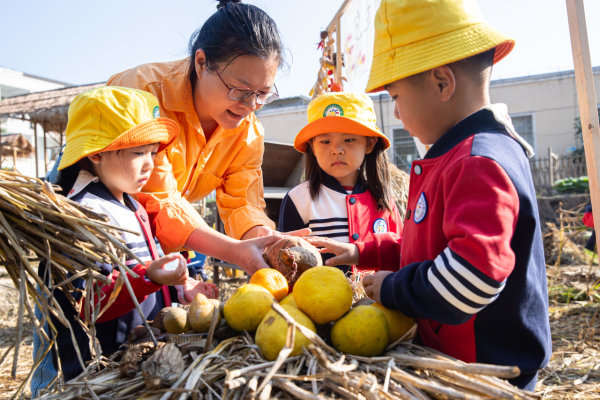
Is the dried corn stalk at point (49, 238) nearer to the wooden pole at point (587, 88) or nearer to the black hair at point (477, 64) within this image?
the black hair at point (477, 64)

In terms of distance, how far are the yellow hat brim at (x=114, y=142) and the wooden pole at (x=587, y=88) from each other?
2.00m

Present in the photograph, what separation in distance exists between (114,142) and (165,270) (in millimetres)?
640

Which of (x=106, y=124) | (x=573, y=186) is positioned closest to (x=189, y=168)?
(x=106, y=124)

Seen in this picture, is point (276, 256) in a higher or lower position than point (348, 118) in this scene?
lower

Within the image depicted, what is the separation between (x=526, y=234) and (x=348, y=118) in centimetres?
178

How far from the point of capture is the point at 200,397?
2.90ft

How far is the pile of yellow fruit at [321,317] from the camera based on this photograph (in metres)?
1.01

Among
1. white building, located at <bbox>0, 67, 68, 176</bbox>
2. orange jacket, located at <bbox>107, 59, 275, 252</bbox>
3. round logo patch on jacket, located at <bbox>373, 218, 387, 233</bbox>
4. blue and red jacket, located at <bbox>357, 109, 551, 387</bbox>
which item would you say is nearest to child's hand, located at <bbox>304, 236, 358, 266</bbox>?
blue and red jacket, located at <bbox>357, 109, 551, 387</bbox>

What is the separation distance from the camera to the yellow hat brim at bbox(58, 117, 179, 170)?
68.8 inches

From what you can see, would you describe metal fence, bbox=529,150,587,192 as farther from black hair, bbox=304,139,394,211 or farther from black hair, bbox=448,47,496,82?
black hair, bbox=448,47,496,82

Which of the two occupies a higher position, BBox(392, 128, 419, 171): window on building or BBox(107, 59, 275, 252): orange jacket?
BBox(392, 128, 419, 171): window on building

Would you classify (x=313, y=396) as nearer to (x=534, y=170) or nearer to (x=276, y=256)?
(x=276, y=256)

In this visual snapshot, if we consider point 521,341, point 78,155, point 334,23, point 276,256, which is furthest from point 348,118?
point 334,23

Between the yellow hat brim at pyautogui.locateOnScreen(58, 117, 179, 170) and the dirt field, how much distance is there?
0.52 metres
